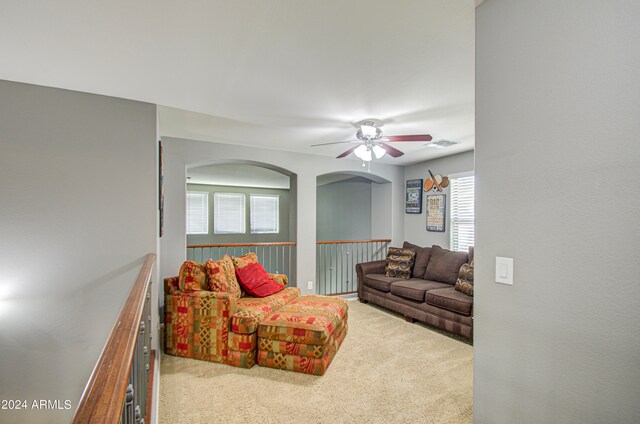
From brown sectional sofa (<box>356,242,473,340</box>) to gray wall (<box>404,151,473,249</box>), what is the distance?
22.0 inches

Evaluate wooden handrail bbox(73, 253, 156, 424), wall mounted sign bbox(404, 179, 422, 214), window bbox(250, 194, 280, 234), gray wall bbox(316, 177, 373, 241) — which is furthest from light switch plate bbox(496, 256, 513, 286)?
window bbox(250, 194, 280, 234)

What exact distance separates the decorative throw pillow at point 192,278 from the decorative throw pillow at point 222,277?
84 mm

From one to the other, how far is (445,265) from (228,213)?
6.45 meters

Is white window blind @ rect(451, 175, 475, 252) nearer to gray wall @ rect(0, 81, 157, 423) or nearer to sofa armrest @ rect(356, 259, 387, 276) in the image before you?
sofa armrest @ rect(356, 259, 387, 276)

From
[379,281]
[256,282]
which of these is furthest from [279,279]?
[379,281]

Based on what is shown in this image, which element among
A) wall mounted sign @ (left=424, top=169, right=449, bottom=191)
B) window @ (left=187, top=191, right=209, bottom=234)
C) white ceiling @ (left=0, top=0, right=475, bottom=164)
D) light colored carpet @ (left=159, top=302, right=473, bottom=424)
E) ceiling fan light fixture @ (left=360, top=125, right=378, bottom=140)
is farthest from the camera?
window @ (left=187, top=191, right=209, bottom=234)

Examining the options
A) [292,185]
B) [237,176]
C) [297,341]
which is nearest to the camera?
[297,341]

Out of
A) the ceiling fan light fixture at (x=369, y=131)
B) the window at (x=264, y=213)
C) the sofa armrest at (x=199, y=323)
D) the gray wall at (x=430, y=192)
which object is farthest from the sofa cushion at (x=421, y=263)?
the window at (x=264, y=213)

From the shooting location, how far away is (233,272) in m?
3.51

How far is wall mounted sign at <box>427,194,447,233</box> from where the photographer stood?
5270 millimetres

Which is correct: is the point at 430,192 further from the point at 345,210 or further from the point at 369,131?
the point at 345,210

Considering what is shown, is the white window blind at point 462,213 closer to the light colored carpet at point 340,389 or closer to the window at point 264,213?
the light colored carpet at point 340,389

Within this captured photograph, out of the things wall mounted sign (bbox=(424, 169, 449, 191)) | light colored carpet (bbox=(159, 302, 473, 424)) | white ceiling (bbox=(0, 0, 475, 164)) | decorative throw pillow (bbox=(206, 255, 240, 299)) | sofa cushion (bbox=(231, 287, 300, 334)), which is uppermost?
white ceiling (bbox=(0, 0, 475, 164))

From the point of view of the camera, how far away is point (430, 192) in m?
5.57
